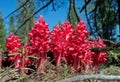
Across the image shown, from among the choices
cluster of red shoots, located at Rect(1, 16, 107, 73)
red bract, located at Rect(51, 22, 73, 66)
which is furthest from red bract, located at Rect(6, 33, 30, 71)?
red bract, located at Rect(51, 22, 73, 66)

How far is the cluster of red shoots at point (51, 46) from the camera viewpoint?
12.6 ft

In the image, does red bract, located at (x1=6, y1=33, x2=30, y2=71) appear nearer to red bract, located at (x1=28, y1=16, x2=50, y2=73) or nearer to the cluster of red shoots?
the cluster of red shoots

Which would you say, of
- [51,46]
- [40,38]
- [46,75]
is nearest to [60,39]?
[51,46]

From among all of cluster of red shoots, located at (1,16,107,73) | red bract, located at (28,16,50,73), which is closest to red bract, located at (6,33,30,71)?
cluster of red shoots, located at (1,16,107,73)

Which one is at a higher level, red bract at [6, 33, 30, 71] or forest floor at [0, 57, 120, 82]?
red bract at [6, 33, 30, 71]

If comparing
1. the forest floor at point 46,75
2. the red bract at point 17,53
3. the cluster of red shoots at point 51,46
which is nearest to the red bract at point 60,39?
the cluster of red shoots at point 51,46

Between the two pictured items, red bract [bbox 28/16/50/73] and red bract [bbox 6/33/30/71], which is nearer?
red bract [bbox 28/16/50/73]

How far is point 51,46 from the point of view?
4012mm

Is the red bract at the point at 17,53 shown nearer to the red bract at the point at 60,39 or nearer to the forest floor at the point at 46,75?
the forest floor at the point at 46,75

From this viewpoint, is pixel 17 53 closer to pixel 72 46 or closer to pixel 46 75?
pixel 46 75

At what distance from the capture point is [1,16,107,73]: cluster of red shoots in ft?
12.6

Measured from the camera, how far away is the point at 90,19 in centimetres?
1115

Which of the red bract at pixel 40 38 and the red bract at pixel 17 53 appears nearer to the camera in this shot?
the red bract at pixel 40 38

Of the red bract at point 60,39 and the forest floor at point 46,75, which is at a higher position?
the red bract at point 60,39
